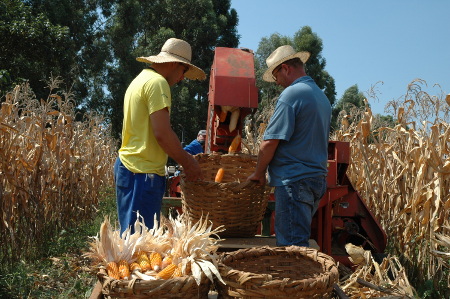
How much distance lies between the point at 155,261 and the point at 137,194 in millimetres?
1232

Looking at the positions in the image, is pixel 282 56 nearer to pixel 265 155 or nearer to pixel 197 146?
pixel 265 155

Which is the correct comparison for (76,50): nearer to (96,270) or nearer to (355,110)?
(355,110)

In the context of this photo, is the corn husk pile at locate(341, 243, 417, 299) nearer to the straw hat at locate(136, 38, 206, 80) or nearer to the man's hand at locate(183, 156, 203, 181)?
the man's hand at locate(183, 156, 203, 181)

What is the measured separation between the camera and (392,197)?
20.8 feet

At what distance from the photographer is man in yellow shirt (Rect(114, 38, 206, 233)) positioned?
3.56 meters

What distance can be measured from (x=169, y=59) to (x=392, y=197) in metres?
3.86

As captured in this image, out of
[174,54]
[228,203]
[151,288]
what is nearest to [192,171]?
[228,203]

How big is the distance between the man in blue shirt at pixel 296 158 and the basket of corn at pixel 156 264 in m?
1.14

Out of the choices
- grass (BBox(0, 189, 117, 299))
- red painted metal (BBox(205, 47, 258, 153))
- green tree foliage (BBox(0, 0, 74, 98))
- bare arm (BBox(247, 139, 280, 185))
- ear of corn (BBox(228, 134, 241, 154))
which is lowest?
→ grass (BBox(0, 189, 117, 299))

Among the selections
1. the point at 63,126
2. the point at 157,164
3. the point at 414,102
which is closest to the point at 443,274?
the point at 414,102

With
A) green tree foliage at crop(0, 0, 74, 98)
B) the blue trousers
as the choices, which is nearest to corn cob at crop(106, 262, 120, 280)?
the blue trousers

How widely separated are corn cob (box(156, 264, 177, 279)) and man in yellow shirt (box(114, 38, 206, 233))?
1.29 metres

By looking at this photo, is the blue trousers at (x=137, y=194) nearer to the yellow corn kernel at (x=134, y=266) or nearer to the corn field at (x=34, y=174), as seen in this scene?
the yellow corn kernel at (x=134, y=266)

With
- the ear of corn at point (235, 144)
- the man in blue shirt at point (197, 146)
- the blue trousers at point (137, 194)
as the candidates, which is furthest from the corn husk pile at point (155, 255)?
the man in blue shirt at point (197, 146)
